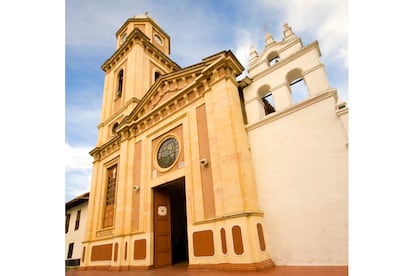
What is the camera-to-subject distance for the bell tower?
15453mm

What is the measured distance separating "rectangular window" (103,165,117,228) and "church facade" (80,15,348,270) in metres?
0.07

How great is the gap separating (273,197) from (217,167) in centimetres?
214

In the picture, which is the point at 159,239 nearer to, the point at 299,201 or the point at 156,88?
the point at 299,201

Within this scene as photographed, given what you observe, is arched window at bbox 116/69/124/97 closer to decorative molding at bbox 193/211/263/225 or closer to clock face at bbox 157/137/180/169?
clock face at bbox 157/137/180/169

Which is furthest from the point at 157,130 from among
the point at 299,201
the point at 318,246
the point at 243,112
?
the point at 318,246

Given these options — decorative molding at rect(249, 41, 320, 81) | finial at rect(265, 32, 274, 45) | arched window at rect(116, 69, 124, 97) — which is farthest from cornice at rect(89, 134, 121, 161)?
finial at rect(265, 32, 274, 45)

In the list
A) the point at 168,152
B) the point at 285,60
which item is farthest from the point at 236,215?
the point at 285,60

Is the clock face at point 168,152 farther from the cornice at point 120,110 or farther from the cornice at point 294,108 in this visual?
the cornice at point 120,110

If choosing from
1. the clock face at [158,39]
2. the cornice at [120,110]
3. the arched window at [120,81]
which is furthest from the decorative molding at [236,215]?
the clock face at [158,39]

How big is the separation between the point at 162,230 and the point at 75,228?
12183mm

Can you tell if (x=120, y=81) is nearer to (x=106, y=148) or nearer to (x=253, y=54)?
Answer: (x=106, y=148)

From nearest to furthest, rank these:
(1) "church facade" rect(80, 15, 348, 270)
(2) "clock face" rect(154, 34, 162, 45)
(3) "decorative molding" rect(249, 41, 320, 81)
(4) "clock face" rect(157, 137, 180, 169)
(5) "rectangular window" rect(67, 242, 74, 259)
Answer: (1) "church facade" rect(80, 15, 348, 270), (3) "decorative molding" rect(249, 41, 320, 81), (4) "clock face" rect(157, 137, 180, 169), (5) "rectangular window" rect(67, 242, 74, 259), (2) "clock face" rect(154, 34, 162, 45)

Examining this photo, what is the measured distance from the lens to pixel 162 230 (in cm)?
994

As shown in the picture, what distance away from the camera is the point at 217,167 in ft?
26.2
